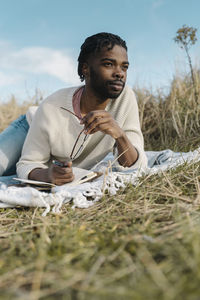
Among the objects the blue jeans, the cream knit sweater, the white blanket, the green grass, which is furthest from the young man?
the green grass

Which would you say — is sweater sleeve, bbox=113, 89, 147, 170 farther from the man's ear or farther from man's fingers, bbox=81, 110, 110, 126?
man's fingers, bbox=81, 110, 110, 126

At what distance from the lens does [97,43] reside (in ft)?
6.75

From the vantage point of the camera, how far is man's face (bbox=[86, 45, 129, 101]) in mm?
2000

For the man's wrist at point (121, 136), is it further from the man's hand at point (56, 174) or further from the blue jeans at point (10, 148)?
the blue jeans at point (10, 148)

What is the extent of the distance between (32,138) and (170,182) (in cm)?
98

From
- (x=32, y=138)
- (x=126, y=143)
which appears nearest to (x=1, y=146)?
(x=32, y=138)

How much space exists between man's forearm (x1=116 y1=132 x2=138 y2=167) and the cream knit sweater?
0.04 meters

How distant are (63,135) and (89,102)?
313 millimetres

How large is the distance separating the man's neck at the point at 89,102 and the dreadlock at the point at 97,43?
0.74 ft

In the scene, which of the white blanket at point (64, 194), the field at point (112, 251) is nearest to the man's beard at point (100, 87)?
the white blanket at point (64, 194)

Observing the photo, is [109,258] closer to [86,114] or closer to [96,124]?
[96,124]

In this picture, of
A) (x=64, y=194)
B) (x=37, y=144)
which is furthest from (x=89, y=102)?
(x=64, y=194)

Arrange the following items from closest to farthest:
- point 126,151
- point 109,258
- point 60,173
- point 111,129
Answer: point 109,258, point 60,173, point 111,129, point 126,151

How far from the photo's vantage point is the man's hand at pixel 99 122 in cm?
171
